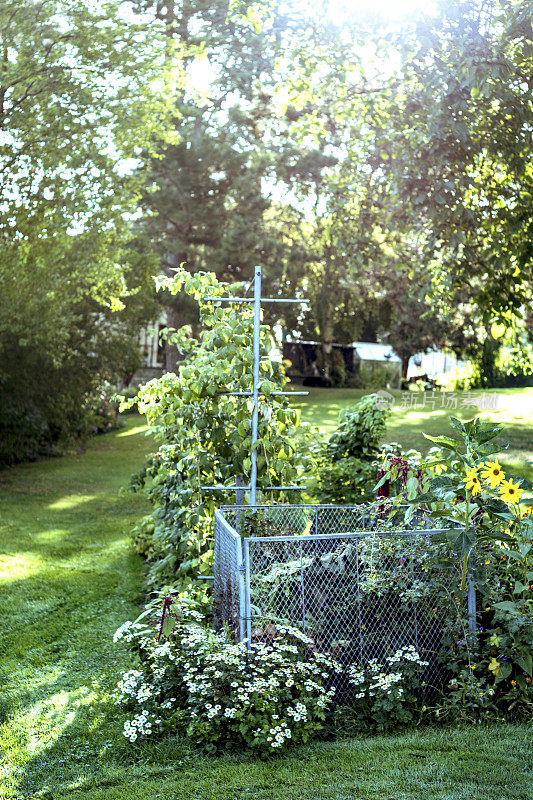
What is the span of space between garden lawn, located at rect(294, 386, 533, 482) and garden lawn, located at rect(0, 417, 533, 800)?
6.54 metres

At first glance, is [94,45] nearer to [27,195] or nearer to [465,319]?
[27,195]

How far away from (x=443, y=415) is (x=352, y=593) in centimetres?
1184

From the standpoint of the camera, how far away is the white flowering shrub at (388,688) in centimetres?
366

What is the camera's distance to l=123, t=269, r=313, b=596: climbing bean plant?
4953mm

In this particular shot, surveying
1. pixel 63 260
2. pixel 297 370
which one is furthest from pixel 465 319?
pixel 63 260

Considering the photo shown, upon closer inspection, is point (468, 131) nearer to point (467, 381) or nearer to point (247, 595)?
point (247, 595)

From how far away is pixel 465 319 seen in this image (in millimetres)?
25969

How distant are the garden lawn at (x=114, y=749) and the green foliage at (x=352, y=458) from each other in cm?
183

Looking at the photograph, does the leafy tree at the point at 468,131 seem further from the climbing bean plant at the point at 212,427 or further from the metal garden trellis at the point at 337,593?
the metal garden trellis at the point at 337,593

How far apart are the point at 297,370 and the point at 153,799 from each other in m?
24.7

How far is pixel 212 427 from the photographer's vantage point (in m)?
5.05

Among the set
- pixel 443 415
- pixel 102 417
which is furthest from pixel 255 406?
pixel 102 417

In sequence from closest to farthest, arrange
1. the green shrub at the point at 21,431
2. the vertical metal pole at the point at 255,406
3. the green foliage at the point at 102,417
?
1. the vertical metal pole at the point at 255,406
2. the green shrub at the point at 21,431
3. the green foliage at the point at 102,417

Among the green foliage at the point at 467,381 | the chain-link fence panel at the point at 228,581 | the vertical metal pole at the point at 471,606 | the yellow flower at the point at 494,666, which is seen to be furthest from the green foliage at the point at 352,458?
the green foliage at the point at 467,381
